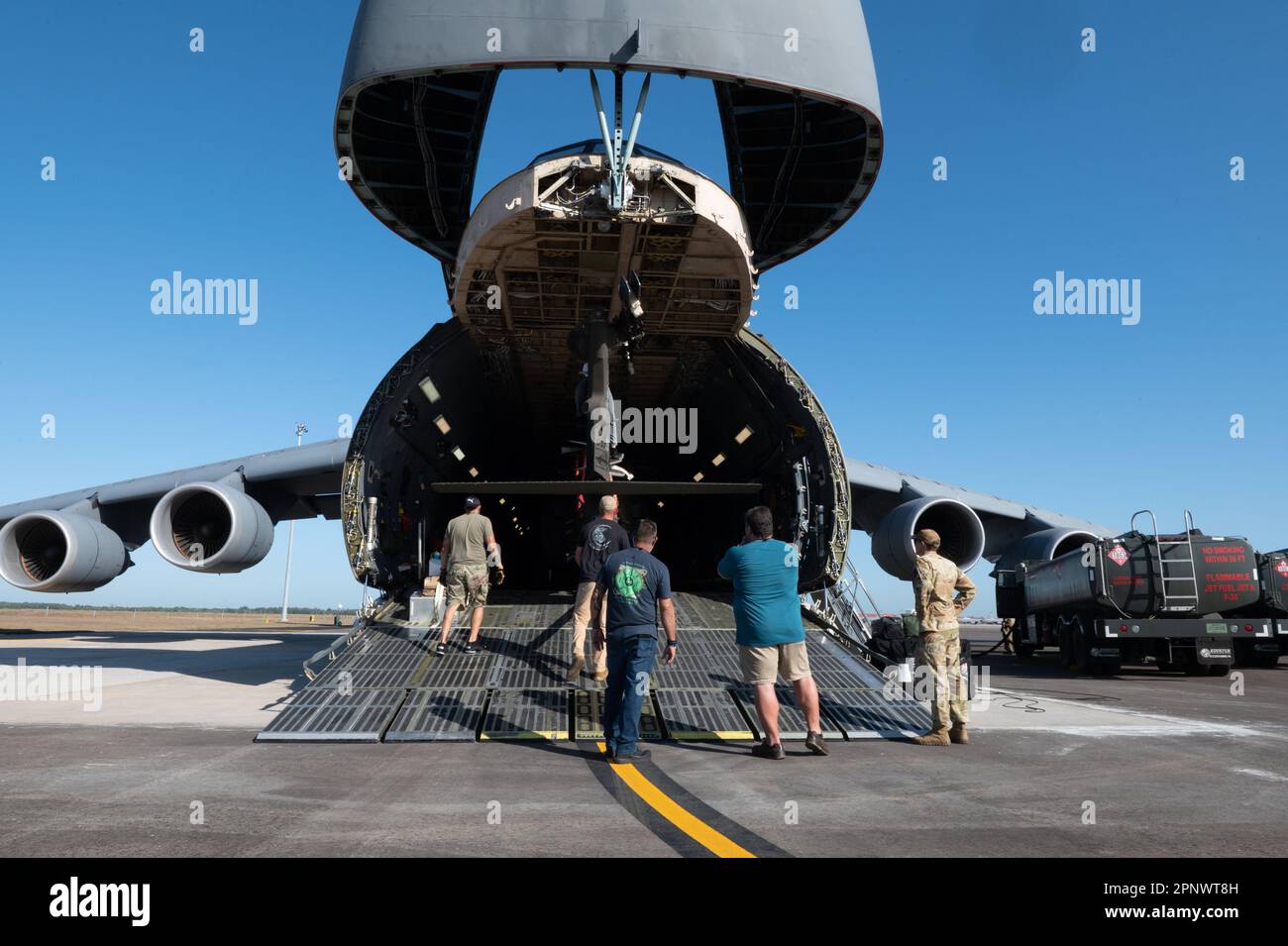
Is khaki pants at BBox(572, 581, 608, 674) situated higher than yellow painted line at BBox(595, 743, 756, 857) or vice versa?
khaki pants at BBox(572, 581, 608, 674)

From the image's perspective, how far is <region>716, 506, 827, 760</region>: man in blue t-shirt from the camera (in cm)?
654

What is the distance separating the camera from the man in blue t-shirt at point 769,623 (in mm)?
6543

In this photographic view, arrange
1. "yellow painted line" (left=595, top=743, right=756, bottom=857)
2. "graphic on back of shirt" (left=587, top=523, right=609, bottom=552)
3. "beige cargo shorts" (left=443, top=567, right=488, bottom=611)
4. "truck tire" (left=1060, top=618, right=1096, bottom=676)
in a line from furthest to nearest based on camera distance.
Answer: "truck tire" (left=1060, top=618, right=1096, bottom=676) → "beige cargo shorts" (left=443, top=567, right=488, bottom=611) → "graphic on back of shirt" (left=587, top=523, right=609, bottom=552) → "yellow painted line" (left=595, top=743, right=756, bottom=857)

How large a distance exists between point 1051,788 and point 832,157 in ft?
29.5

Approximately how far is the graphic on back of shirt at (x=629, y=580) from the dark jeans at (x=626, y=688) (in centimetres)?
31

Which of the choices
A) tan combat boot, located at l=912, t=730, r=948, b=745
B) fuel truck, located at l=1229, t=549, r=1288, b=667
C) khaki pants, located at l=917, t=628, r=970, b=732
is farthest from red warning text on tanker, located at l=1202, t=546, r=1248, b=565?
tan combat boot, located at l=912, t=730, r=948, b=745

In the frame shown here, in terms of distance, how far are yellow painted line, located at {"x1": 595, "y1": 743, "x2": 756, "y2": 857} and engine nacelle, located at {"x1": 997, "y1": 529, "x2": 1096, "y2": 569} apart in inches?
562

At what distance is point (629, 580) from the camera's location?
256 inches

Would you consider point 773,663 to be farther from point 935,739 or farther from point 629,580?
point 935,739

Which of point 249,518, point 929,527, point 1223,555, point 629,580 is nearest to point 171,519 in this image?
point 249,518

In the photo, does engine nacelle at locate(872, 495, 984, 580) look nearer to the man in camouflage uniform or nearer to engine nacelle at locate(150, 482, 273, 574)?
the man in camouflage uniform

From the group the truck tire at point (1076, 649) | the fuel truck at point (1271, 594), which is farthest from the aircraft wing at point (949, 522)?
the fuel truck at point (1271, 594)


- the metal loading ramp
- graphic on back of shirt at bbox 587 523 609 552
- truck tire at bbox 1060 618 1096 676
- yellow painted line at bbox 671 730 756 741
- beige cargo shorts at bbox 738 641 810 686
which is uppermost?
graphic on back of shirt at bbox 587 523 609 552

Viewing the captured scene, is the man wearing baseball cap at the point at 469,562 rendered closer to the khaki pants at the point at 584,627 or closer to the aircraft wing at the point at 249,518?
the khaki pants at the point at 584,627
